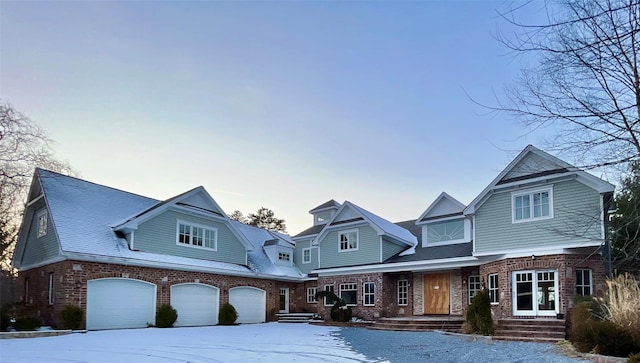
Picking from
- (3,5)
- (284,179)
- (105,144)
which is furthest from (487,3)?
(284,179)

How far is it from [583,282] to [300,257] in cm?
1753

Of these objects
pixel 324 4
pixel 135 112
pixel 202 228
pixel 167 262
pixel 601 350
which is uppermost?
pixel 324 4

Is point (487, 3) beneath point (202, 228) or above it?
above

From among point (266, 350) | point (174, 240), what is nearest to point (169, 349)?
point (266, 350)

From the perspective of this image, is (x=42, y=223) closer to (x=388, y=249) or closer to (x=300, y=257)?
(x=300, y=257)

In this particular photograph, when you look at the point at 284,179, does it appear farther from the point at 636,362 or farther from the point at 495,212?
the point at 636,362

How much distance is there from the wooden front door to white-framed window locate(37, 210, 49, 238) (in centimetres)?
1609

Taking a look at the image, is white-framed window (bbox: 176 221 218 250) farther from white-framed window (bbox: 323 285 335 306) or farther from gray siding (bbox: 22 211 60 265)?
white-framed window (bbox: 323 285 335 306)

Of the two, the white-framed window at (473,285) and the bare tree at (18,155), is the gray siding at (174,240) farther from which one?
the white-framed window at (473,285)

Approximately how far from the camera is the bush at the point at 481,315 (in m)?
14.9

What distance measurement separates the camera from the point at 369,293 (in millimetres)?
23250

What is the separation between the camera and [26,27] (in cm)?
1420

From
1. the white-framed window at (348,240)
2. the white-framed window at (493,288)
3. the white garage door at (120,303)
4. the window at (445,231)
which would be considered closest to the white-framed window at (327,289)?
the white-framed window at (348,240)

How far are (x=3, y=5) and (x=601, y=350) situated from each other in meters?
17.1
